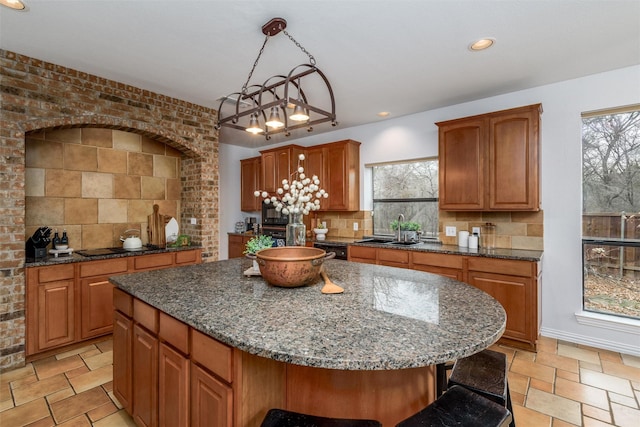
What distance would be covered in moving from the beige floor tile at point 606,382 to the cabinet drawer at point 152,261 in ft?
13.5

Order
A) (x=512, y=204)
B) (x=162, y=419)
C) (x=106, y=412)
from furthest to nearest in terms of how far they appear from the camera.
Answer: (x=512, y=204) → (x=106, y=412) → (x=162, y=419)

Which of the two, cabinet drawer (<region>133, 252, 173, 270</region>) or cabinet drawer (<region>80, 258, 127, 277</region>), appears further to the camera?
cabinet drawer (<region>133, 252, 173, 270</region>)

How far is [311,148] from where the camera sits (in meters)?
4.98

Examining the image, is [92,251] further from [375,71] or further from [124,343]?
[375,71]

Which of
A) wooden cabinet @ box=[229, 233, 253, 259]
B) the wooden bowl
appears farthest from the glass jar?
wooden cabinet @ box=[229, 233, 253, 259]

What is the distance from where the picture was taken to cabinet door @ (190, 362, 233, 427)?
1190mm

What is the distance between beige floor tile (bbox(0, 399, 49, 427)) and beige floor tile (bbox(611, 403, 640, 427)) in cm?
373

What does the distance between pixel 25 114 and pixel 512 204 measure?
15.2ft

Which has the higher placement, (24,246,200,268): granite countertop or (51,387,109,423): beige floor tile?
(24,246,200,268): granite countertop

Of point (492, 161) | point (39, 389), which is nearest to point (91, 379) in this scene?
point (39, 389)

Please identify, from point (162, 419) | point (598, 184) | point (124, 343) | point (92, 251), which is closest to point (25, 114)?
point (92, 251)

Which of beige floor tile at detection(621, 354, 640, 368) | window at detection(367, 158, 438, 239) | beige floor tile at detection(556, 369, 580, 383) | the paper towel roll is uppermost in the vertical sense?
window at detection(367, 158, 438, 239)

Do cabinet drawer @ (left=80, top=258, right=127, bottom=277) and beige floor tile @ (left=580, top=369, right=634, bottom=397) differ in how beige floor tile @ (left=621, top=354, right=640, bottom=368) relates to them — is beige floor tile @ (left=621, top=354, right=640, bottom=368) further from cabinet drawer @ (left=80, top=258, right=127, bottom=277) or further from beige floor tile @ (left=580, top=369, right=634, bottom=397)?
cabinet drawer @ (left=80, top=258, right=127, bottom=277)

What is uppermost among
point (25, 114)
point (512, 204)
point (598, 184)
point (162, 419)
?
point (25, 114)
